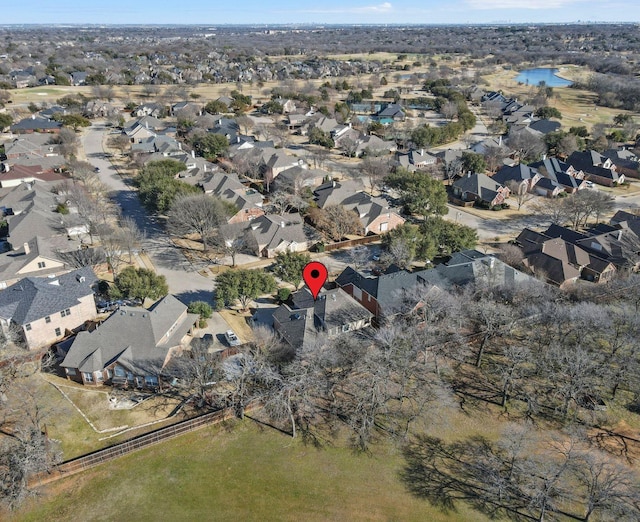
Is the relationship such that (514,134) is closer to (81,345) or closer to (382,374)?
(382,374)

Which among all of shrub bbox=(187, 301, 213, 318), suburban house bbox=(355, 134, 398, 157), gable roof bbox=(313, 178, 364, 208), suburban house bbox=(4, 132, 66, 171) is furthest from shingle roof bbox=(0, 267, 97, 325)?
suburban house bbox=(355, 134, 398, 157)

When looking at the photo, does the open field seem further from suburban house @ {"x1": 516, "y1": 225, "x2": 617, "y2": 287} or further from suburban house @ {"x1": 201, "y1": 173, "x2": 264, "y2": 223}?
suburban house @ {"x1": 201, "y1": 173, "x2": 264, "y2": 223}

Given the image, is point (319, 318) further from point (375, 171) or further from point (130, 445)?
point (375, 171)

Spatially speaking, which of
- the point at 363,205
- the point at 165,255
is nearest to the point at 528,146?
the point at 363,205

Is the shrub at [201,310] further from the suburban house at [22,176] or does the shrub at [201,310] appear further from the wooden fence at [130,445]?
the suburban house at [22,176]

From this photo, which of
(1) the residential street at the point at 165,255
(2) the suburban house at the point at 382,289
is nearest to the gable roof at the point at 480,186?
(2) the suburban house at the point at 382,289

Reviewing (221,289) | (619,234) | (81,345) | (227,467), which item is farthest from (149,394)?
(619,234)
